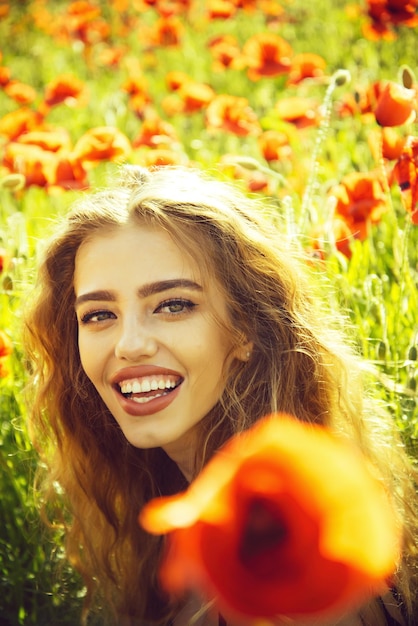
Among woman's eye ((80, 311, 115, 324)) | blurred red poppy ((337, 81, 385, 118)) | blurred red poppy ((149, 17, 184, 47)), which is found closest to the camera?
woman's eye ((80, 311, 115, 324))

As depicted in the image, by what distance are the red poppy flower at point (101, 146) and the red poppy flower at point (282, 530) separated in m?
1.89

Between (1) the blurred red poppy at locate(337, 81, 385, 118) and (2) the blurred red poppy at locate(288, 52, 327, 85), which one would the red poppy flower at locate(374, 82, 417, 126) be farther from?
(2) the blurred red poppy at locate(288, 52, 327, 85)

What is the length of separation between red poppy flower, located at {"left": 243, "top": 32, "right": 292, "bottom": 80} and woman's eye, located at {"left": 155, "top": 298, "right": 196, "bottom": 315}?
1.91 m

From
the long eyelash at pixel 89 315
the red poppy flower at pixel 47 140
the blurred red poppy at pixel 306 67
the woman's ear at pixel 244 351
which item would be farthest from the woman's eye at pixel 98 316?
the blurred red poppy at pixel 306 67

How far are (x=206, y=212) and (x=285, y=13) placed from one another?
11.1 feet

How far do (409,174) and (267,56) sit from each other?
1.69 meters

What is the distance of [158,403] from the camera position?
1.35 meters

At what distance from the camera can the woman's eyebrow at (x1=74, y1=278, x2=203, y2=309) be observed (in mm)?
1377

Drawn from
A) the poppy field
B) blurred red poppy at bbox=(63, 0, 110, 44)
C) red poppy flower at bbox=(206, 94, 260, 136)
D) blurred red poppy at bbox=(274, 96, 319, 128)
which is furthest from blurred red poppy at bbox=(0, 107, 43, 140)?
Answer: blurred red poppy at bbox=(63, 0, 110, 44)

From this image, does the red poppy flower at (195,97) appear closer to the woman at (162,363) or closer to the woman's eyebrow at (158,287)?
the woman at (162,363)

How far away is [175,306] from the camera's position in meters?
1.41

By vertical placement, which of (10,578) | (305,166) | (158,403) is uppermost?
(305,166)

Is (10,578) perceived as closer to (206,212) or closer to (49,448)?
(49,448)

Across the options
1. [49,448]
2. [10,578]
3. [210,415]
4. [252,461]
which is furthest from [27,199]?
[252,461]
